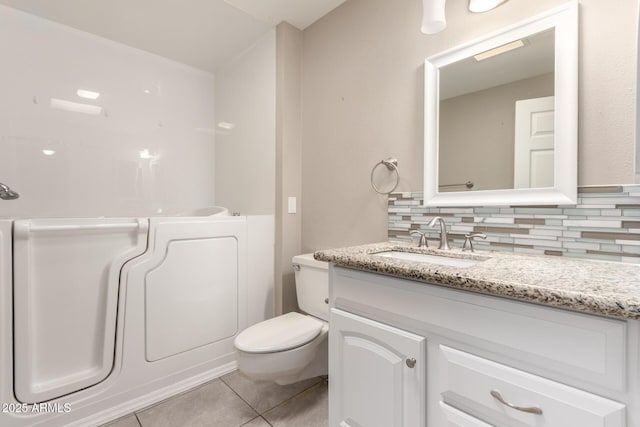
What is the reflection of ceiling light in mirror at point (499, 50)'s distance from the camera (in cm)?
114

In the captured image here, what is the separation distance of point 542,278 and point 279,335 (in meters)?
1.16

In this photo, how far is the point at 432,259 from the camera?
3.99ft

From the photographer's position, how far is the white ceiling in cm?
183

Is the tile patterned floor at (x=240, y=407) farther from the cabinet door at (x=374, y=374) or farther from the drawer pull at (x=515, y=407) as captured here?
the drawer pull at (x=515, y=407)

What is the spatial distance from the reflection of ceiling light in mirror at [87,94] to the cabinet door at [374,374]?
2435 millimetres

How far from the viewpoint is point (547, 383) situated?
619 millimetres

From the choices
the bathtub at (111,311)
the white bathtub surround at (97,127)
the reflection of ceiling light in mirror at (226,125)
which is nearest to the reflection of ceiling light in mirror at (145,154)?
the white bathtub surround at (97,127)

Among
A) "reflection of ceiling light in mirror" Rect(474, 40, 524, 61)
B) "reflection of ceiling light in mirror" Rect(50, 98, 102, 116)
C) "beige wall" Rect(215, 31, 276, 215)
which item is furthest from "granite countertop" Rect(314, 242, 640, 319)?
"reflection of ceiling light in mirror" Rect(50, 98, 102, 116)

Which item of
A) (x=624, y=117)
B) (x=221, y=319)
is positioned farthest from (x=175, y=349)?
(x=624, y=117)

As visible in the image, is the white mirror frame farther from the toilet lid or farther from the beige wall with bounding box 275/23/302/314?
the beige wall with bounding box 275/23/302/314

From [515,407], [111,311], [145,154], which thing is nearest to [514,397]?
→ [515,407]

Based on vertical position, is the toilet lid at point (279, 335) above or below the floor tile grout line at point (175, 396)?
above

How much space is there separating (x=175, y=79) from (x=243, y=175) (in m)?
1.11

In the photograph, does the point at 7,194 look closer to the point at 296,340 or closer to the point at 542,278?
the point at 296,340
